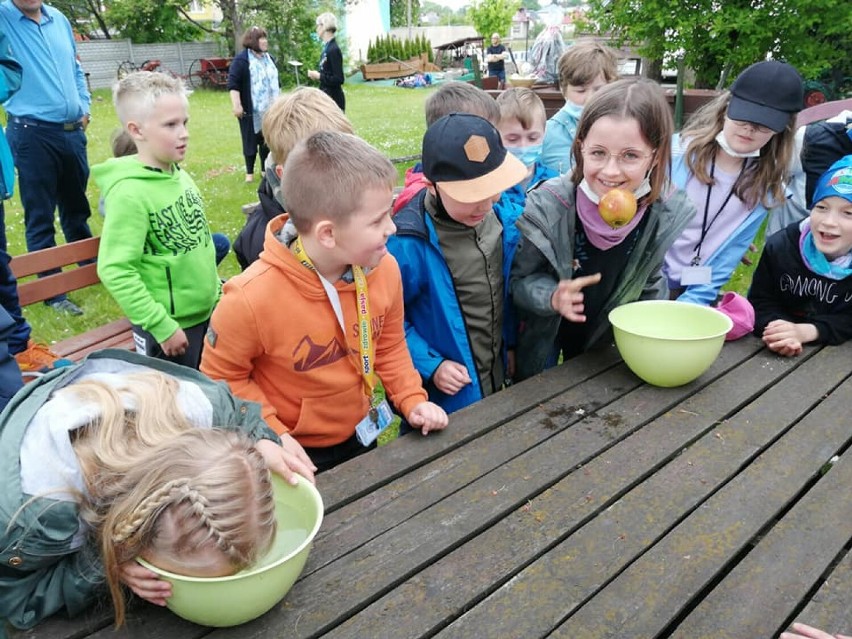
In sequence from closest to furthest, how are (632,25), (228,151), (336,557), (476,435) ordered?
(336,557)
(476,435)
(632,25)
(228,151)

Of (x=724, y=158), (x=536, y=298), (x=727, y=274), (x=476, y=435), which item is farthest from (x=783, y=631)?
(x=724, y=158)

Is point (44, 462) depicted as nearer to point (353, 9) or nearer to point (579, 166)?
point (579, 166)

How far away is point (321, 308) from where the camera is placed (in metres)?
1.75

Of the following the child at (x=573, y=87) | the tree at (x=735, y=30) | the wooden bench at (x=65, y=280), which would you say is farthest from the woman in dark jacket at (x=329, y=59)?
the wooden bench at (x=65, y=280)

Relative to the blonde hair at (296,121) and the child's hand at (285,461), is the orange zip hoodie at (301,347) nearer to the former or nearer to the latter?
the child's hand at (285,461)

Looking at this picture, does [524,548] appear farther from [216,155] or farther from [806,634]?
[216,155]

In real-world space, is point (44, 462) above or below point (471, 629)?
above

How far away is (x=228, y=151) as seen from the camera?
34.5ft

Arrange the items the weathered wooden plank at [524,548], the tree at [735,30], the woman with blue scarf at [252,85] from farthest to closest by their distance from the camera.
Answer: the woman with blue scarf at [252,85], the tree at [735,30], the weathered wooden plank at [524,548]

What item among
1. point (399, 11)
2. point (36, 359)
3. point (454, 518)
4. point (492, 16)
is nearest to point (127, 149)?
point (36, 359)

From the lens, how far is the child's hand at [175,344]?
2561mm

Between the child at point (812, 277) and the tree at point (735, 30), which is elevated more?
the tree at point (735, 30)

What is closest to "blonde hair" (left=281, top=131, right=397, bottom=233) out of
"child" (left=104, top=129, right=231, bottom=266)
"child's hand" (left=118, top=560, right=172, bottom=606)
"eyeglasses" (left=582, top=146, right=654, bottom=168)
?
"eyeglasses" (left=582, top=146, right=654, bottom=168)

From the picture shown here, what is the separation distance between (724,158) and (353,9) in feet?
109
